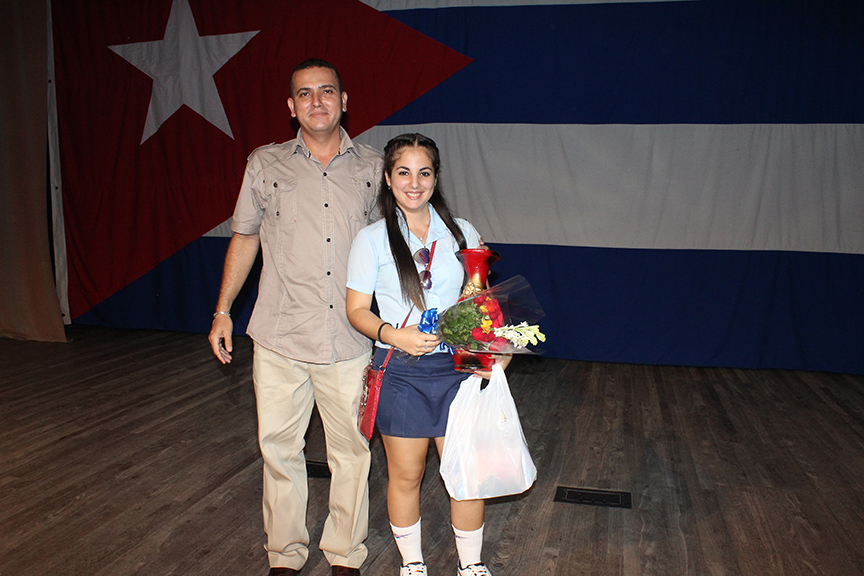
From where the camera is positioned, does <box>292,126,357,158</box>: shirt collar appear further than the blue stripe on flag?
No

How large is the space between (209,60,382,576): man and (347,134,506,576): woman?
0.22 m

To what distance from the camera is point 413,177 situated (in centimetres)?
184

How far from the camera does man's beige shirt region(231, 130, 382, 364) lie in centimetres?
204

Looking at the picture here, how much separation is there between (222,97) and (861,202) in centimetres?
470

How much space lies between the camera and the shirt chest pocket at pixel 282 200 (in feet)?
6.76

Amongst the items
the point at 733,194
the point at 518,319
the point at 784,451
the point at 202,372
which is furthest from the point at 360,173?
the point at 733,194

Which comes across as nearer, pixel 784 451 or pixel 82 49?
pixel 784 451

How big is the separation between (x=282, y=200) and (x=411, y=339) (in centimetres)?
68

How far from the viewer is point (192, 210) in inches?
216

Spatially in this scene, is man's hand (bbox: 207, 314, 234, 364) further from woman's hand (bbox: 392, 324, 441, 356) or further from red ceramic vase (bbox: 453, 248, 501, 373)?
red ceramic vase (bbox: 453, 248, 501, 373)

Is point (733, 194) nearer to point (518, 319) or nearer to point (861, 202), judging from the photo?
point (861, 202)

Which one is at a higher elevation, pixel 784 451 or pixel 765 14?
pixel 765 14

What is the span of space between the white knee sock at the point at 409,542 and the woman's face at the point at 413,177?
94cm

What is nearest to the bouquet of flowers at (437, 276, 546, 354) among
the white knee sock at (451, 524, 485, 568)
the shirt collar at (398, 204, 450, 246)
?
the shirt collar at (398, 204, 450, 246)
